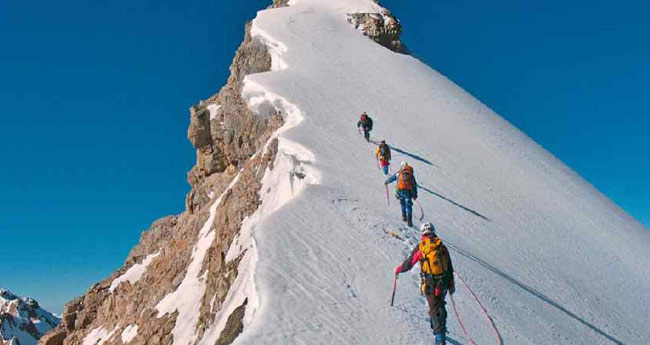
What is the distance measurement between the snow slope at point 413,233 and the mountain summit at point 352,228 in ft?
0.22

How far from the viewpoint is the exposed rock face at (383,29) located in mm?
47125

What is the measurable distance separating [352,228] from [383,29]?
36960mm

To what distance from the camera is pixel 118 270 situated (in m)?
41.5

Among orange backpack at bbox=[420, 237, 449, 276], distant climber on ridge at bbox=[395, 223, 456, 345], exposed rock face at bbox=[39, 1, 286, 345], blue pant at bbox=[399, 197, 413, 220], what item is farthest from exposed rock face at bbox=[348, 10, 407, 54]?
distant climber on ridge at bbox=[395, 223, 456, 345]

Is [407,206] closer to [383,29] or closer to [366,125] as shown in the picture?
[366,125]

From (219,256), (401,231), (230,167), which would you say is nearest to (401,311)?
(401,231)

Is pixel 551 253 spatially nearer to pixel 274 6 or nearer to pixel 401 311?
pixel 401 311

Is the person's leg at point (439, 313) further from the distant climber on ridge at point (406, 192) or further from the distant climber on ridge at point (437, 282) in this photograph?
the distant climber on ridge at point (406, 192)

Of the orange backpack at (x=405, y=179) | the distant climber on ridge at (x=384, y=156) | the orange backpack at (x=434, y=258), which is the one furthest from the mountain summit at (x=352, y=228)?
the orange backpack at (x=434, y=258)

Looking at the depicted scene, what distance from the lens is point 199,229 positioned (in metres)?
31.1

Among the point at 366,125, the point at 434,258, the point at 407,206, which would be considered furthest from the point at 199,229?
the point at 434,258

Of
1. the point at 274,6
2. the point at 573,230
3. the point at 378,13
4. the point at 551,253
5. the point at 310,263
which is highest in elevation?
the point at 274,6

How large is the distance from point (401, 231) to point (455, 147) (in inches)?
583

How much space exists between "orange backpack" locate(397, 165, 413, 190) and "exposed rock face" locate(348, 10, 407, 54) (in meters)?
34.1
